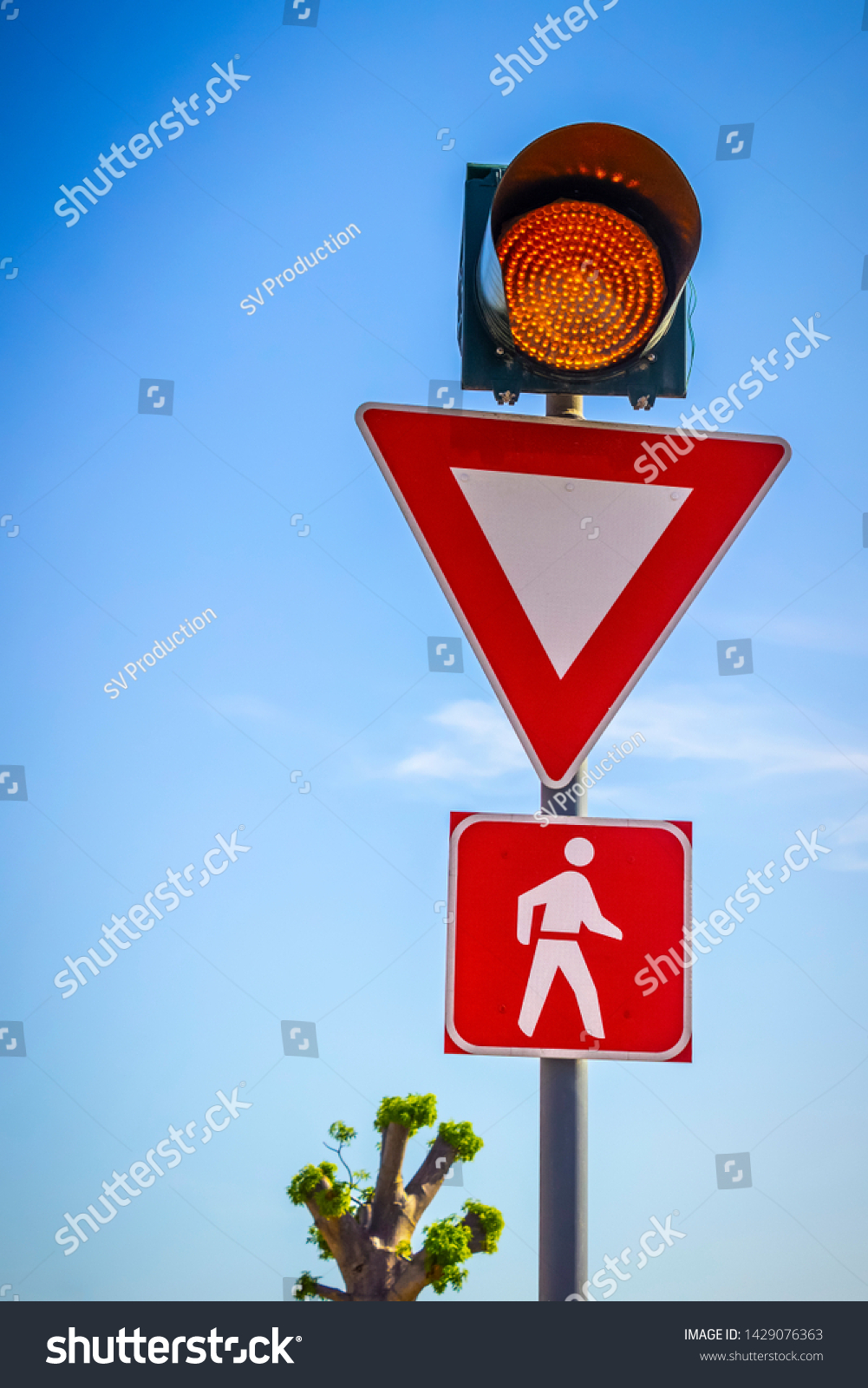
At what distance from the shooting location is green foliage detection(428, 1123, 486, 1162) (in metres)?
21.8

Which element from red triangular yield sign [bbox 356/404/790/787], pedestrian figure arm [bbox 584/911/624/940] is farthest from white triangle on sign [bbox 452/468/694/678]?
pedestrian figure arm [bbox 584/911/624/940]

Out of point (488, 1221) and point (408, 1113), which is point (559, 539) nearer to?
point (408, 1113)

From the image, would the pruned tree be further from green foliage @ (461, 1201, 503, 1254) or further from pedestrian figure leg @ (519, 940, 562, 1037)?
pedestrian figure leg @ (519, 940, 562, 1037)

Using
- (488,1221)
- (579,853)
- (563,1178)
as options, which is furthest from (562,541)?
(488,1221)

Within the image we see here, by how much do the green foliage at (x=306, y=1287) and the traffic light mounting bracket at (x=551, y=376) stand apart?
23.3 m

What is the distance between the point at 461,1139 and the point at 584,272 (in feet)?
73.1

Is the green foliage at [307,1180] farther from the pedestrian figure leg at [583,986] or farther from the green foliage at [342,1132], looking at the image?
the pedestrian figure leg at [583,986]

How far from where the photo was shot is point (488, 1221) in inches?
886

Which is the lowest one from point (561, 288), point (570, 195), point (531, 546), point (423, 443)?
point (531, 546)

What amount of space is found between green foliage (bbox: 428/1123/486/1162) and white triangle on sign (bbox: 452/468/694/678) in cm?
2193

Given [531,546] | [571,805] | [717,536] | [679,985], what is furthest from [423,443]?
[679,985]
